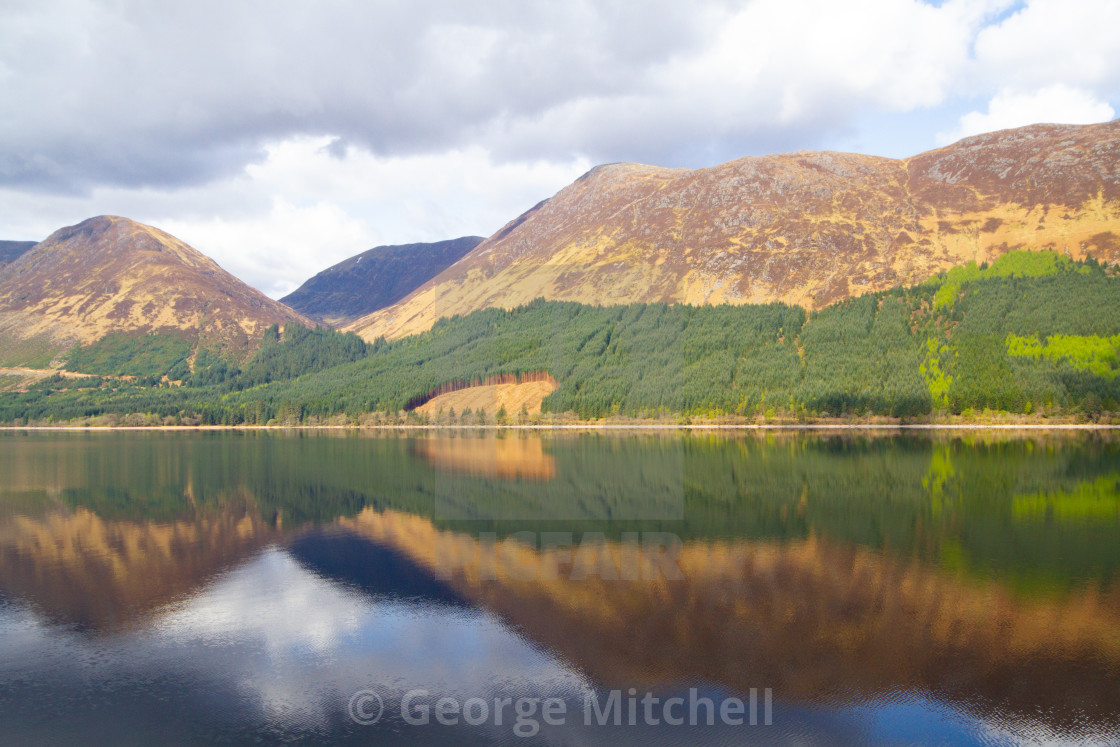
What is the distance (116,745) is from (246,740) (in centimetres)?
327

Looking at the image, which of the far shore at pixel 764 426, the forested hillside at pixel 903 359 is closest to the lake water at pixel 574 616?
the far shore at pixel 764 426

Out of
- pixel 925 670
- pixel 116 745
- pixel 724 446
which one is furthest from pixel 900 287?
pixel 116 745

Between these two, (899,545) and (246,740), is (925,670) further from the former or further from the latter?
(246,740)

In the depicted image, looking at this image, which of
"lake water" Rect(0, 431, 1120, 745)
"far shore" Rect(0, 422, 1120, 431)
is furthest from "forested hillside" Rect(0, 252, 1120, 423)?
"lake water" Rect(0, 431, 1120, 745)

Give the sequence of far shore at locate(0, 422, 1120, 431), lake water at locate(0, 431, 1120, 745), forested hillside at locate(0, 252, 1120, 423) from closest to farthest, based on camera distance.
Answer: lake water at locate(0, 431, 1120, 745) < far shore at locate(0, 422, 1120, 431) < forested hillside at locate(0, 252, 1120, 423)

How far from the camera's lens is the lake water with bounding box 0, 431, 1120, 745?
18.8m

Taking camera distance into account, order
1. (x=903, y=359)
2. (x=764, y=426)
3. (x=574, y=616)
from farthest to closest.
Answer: (x=903, y=359), (x=764, y=426), (x=574, y=616)

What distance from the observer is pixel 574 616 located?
26.5 metres

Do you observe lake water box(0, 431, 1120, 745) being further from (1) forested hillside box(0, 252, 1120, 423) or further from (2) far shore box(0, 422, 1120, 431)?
(1) forested hillside box(0, 252, 1120, 423)

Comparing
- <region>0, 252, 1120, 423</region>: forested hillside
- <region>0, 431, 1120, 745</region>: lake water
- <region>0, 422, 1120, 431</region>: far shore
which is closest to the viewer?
<region>0, 431, 1120, 745</region>: lake water

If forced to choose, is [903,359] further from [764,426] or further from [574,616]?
[574,616]

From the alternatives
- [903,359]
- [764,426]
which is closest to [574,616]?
[764,426]

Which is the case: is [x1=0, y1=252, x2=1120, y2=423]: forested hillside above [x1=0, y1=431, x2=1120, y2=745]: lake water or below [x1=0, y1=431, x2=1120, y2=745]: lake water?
above

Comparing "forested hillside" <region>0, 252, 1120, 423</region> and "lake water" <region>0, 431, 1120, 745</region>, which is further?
"forested hillside" <region>0, 252, 1120, 423</region>
